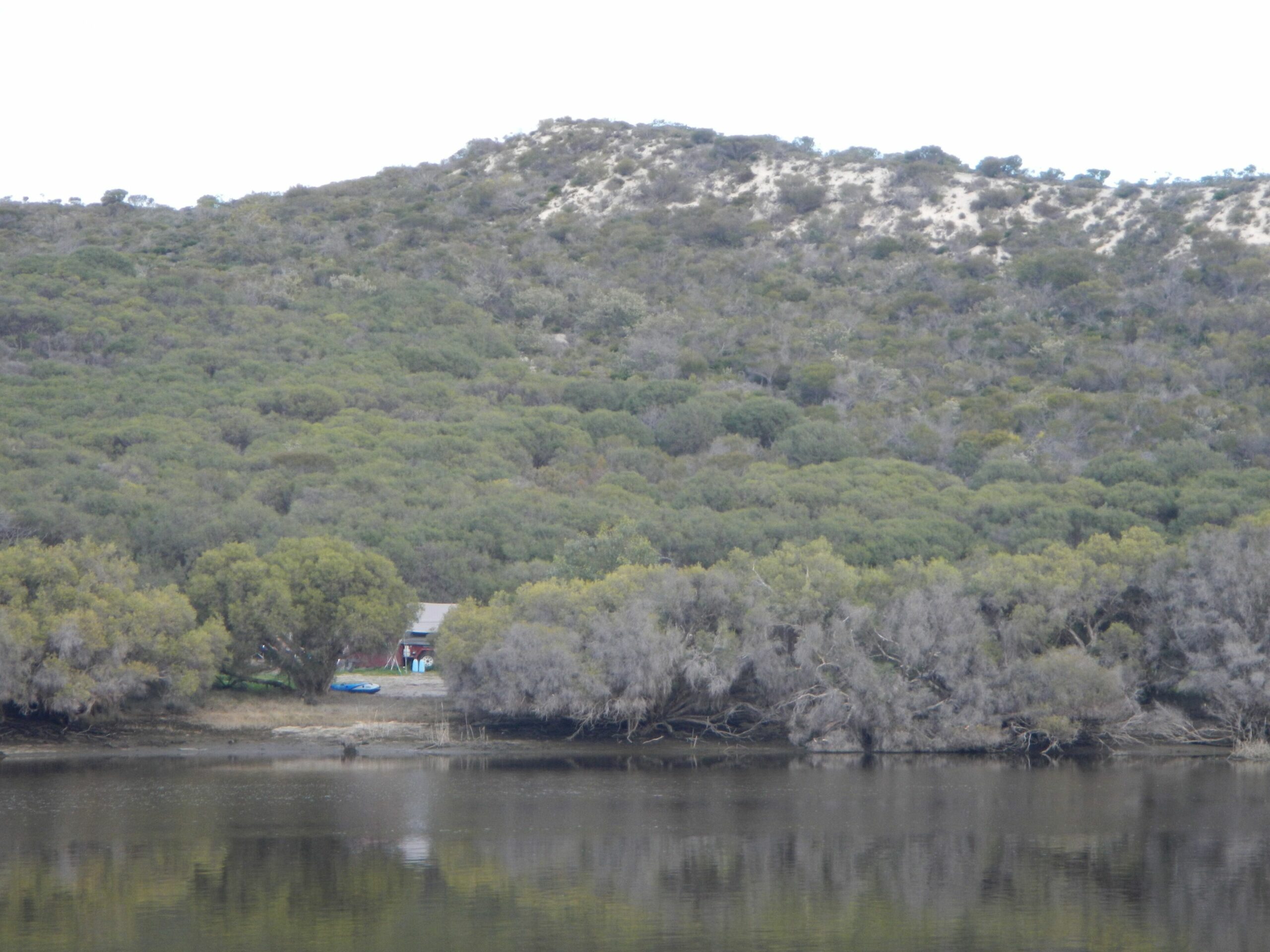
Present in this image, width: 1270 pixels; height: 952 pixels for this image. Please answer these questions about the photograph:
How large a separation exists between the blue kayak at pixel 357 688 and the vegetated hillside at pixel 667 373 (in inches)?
258

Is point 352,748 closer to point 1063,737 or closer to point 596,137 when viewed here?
point 1063,737

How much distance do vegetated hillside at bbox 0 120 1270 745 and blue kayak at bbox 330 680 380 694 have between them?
21.5ft

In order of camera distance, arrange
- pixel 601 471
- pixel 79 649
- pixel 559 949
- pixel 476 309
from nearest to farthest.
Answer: pixel 559 949 < pixel 79 649 < pixel 601 471 < pixel 476 309

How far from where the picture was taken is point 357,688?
1964 inches

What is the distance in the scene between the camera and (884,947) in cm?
2103

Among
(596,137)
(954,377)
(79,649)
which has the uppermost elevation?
(596,137)

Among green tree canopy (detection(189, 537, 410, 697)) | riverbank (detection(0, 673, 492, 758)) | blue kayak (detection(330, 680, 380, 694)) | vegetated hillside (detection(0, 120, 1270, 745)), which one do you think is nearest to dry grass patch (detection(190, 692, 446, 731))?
riverbank (detection(0, 673, 492, 758))

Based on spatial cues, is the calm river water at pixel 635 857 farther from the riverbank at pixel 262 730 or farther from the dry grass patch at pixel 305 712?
the dry grass patch at pixel 305 712

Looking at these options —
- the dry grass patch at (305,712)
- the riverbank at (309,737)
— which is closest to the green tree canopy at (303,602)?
the dry grass patch at (305,712)

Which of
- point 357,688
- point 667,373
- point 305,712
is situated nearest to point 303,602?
point 305,712

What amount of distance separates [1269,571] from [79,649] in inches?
1451

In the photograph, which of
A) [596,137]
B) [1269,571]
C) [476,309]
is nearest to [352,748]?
[1269,571]

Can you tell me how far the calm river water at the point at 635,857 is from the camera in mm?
21922

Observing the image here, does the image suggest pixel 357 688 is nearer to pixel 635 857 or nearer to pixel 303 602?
pixel 303 602
